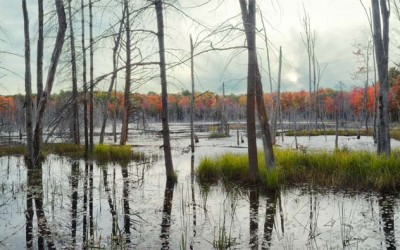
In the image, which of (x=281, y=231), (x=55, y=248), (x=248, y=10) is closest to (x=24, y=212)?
(x=55, y=248)

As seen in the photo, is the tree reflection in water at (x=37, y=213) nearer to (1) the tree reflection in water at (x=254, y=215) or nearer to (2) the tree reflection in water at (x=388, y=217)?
(1) the tree reflection in water at (x=254, y=215)

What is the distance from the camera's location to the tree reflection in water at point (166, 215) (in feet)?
17.2

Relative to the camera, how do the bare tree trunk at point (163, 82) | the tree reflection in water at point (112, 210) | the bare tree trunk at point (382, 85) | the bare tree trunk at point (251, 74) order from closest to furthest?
the tree reflection in water at point (112, 210)
the bare tree trunk at point (251, 74)
the bare tree trunk at point (163, 82)
the bare tree trunk at point (382, 85)

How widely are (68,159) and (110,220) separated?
35.9 feet

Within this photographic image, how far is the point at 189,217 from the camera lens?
6410 millimetres

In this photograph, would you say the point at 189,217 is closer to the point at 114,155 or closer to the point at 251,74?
the point at 251,74

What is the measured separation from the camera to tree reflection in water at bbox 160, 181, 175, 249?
5.26 m

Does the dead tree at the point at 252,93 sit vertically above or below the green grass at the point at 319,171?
above

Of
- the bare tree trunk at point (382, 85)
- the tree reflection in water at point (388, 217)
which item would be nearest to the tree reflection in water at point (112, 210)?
the tree reflection in water at point (388, 217)

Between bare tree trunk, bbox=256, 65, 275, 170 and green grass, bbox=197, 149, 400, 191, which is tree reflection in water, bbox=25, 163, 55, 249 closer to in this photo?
green grass, bbox=197, 149, 400, 191

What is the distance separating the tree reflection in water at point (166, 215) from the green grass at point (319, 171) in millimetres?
1493

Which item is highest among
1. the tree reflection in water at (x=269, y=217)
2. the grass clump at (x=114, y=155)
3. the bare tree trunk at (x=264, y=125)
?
the bare tree trunk at (x=264, y=125)

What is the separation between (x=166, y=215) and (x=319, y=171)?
5045 millimetres

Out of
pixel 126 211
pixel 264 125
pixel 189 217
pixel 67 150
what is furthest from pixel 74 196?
pixel 67 150
